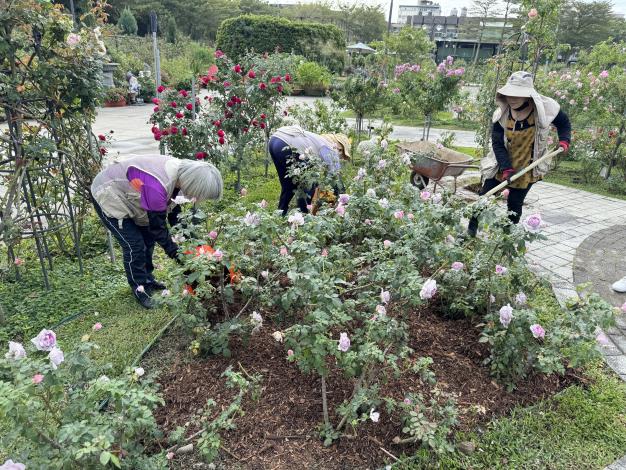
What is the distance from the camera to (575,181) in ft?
27.2

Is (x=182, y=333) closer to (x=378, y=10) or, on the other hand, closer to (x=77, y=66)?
(x=77, y=66)

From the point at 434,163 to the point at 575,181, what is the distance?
4306 mm

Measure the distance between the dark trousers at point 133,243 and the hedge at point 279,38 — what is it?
2431 centimetres

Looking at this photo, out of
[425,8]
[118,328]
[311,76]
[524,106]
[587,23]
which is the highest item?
[425,8]

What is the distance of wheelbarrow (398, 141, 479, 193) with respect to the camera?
555cm

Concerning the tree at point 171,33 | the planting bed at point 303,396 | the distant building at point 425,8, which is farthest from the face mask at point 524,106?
the distant building at point 425,8

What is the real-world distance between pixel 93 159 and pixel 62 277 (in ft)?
3.59

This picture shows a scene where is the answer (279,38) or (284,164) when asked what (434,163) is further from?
(279,38)

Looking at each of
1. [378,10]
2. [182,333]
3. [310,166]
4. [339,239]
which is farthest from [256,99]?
[378,10]

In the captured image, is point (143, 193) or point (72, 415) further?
point (143, 193)

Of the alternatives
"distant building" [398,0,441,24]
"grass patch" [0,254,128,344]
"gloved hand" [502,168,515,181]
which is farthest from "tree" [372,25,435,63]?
"distant building" [398,0,441,24]

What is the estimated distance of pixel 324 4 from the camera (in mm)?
41562

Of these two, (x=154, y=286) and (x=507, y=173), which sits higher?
(x=507, y=173)

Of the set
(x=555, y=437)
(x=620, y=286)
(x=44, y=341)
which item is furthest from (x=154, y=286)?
(x=620, y=286)
